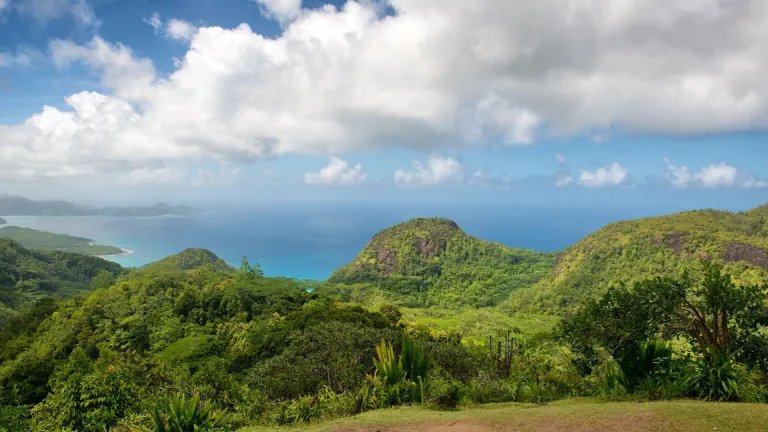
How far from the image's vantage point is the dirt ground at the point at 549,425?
587 centimetres

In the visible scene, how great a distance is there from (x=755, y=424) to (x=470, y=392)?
4471 millimetres

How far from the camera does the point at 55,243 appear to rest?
141875mm

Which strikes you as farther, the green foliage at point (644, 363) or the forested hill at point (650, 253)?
the forested hill at point (650, 253)

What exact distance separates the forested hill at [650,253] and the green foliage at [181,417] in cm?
5432

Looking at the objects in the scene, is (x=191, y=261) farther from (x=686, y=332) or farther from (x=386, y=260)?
(x=686, y=332)

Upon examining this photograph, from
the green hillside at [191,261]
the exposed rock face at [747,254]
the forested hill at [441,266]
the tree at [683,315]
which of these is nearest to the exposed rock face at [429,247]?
the forested hill at [441,266]

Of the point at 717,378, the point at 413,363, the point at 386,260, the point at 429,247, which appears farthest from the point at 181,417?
the point at 429,247

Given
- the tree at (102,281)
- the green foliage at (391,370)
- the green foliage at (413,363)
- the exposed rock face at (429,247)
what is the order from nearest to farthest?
the green foliage at (391,370) → the green foliage at (413,363) → the tree at (102,281) → the exposed rock face at (429,247)

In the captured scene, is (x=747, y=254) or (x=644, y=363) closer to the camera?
(x=644, y=363)

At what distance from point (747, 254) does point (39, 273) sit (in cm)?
10514

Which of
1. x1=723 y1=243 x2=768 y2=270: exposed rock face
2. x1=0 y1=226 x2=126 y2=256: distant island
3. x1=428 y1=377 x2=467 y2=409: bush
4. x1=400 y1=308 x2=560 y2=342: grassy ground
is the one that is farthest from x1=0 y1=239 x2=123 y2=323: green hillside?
x1=723 y1=243 x2=768 y2=270: exposed rock face

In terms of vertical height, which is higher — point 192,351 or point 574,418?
point 574,418

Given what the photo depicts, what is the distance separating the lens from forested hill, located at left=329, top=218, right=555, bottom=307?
243 feet

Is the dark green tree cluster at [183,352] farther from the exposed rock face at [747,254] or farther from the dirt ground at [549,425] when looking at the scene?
the exposed rock face at [747,254]
